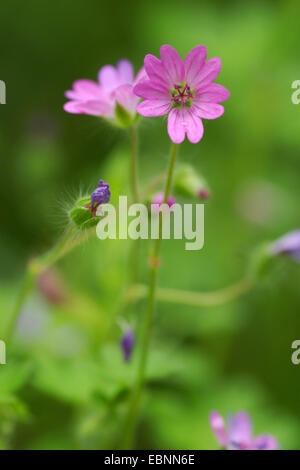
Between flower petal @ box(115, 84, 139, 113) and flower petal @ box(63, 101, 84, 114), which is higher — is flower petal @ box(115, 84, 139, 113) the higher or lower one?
the higher one

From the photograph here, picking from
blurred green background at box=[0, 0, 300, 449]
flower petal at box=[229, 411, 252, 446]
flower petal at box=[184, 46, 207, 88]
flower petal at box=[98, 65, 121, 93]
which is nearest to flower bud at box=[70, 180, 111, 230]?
blurred green background at box=[0, 0, 300, 449]

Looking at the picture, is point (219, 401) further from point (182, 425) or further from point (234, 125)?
point (234, 125)

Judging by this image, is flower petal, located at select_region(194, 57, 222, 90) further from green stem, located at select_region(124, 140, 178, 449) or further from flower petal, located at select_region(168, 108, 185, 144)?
green stem, located at select_region(124, 140, 178, 449)

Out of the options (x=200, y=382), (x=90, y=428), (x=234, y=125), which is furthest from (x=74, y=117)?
(x=90, y=428)

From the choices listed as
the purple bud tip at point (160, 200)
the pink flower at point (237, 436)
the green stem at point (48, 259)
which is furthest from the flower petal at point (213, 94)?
the pink flower at point (237, 436)

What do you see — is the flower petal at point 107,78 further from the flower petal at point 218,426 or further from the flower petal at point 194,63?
the flower petal at point 218,426

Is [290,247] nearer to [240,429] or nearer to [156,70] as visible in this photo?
[240,429]

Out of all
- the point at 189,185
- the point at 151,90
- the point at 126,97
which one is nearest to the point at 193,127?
the point at 151,90
